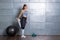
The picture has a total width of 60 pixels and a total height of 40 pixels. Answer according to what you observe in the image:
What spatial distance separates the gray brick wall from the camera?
6246mm

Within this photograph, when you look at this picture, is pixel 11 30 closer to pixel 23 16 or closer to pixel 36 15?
pixel 23 16

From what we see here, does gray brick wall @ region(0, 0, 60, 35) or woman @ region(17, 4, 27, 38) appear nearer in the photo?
woman @ region(17, 4, 27, 38)

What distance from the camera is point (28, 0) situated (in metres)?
6.23

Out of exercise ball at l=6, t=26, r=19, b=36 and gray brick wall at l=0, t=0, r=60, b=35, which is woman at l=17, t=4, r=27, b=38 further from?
gray brick wall at l=0, t=0, r=60, b=35

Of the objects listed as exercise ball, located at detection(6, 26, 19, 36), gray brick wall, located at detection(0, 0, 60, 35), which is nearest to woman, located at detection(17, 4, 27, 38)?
exercise ball, located at detection(6, 26, 19, 36)

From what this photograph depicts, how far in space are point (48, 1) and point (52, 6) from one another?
0.89 feet

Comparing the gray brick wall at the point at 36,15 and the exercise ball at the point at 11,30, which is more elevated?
the gray brick wall at the point at 36,15

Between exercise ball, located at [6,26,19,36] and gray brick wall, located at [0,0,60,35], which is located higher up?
gray brick wall, located at [0,0,60,35]

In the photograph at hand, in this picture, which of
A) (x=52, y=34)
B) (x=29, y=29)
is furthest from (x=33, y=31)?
(x=52, y=34)

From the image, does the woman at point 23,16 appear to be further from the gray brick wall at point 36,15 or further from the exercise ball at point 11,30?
the gray brick wall at point 36,15

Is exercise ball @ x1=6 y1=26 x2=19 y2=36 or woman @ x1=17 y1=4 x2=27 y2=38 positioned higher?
woman @ x1=17 y1=4 x2=27 y2=38

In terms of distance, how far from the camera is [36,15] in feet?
20.7

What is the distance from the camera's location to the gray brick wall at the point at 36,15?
20.5 feet

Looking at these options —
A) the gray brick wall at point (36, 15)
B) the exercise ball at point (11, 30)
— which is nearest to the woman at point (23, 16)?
the exercise ball at point (11, 30)
